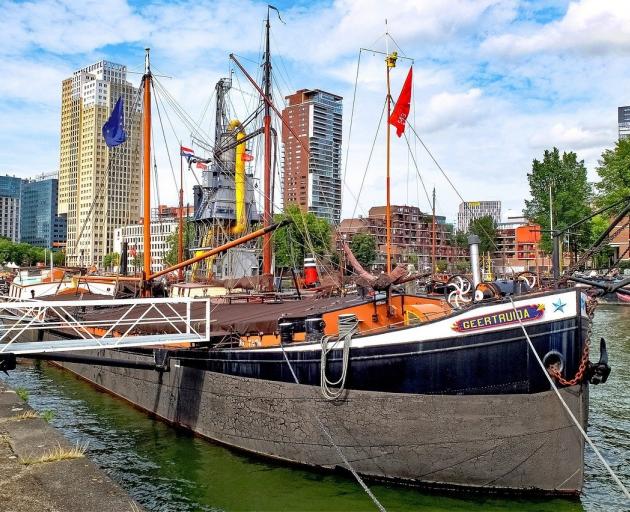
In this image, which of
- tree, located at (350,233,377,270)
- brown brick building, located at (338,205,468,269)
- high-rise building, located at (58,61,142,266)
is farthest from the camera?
brown brick building, located at (338,205,468,269)

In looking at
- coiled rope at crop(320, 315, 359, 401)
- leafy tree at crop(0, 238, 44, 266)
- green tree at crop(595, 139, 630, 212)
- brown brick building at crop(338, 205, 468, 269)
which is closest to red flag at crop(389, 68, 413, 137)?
coiled rope at crop(320, 315, 359, 401)

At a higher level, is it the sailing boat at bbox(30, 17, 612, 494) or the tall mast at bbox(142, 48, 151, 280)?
the tall mast at bbox(142, 48, 151, 280)

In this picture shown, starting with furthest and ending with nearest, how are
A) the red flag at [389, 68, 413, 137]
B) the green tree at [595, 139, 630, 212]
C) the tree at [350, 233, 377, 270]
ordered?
the tree at [350, 233, 377, 270]
the green tree at [595, 139, 630, 212]
the red flag at [389, 68, 413, 137]

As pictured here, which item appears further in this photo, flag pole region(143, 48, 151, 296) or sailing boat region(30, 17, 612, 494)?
flag pole region(143, 48, 151, 296)

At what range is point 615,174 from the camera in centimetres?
4616

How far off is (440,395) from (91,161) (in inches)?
5137

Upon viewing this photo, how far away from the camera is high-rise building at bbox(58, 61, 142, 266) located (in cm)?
12151

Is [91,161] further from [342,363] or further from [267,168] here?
[342,363]

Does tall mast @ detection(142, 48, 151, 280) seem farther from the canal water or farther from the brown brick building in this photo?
the brown brick building

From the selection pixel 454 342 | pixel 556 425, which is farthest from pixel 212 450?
pixel 556 425

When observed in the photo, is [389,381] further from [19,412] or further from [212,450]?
[19,412]

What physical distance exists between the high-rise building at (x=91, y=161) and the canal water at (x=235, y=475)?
99074 millimetres

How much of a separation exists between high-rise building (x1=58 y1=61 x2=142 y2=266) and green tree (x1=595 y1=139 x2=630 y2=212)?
83.4m

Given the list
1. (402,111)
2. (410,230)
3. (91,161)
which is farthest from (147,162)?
(410,230)
